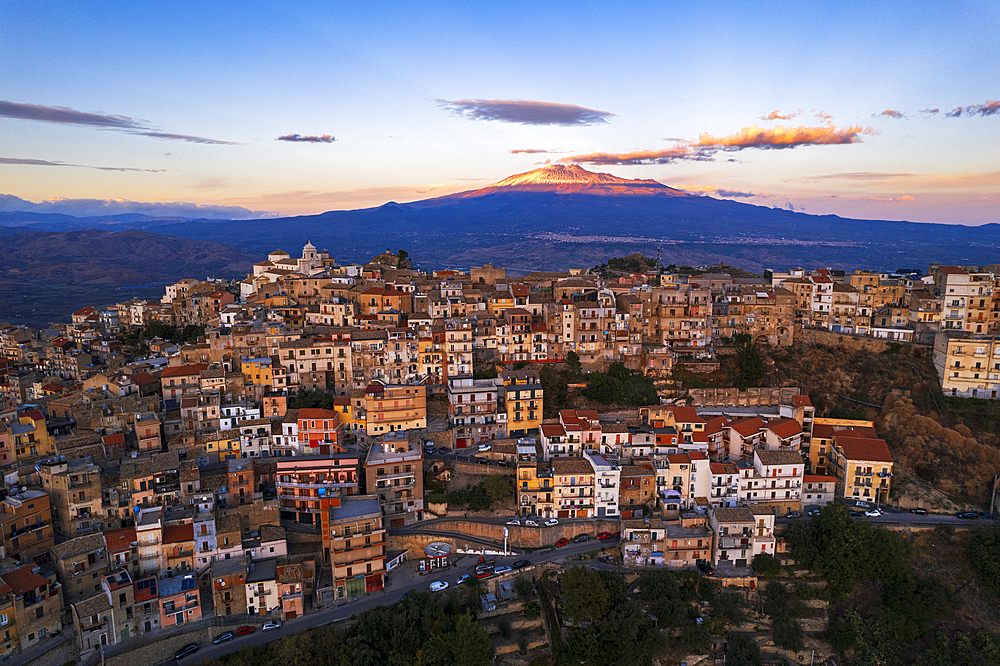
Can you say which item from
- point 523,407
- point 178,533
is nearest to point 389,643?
point 178,533

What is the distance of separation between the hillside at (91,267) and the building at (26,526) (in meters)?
62.5

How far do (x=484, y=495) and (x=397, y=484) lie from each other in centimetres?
394

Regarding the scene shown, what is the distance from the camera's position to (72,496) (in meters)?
23.4

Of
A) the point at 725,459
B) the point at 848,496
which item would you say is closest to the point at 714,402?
the point at 725,459

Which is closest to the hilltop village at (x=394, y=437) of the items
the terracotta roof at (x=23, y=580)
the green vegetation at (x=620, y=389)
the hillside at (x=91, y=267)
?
the terracotta roof at (x=23, y=580)

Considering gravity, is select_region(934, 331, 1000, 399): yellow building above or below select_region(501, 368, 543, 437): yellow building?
above

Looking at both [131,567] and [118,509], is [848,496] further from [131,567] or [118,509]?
[118,509]

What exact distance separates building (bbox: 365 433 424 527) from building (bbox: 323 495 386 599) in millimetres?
2305

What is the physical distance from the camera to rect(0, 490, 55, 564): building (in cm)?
2159

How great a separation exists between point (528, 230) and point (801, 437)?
12458cm

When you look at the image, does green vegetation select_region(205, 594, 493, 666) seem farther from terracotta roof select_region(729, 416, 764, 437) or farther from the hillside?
the hillside

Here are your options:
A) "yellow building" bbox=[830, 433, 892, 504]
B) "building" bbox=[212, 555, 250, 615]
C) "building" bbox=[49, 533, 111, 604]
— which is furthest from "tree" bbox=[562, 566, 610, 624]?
"building" bbox=[49, 533, 111, 604]

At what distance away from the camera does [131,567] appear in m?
21.5

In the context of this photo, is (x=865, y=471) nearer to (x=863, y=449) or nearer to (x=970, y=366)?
(x=863, y=449)
